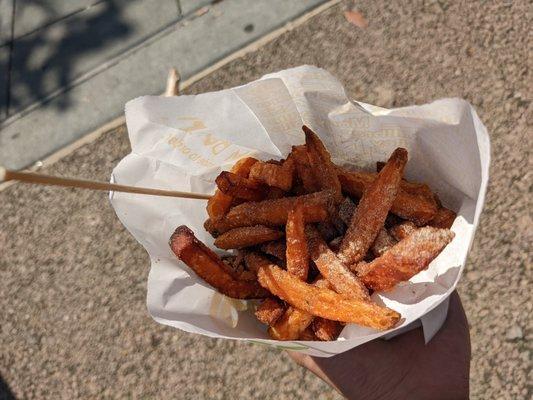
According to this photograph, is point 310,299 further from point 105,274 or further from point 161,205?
point 105,274

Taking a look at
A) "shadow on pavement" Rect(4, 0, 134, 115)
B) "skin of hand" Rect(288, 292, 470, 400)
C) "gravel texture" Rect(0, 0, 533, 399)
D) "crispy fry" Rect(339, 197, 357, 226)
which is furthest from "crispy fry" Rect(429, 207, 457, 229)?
"shadow on pavement" Rect(4, 0, 134, 115)

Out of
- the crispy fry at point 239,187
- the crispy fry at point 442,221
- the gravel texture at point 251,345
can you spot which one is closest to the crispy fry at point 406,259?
the crispy fry at point 442,221

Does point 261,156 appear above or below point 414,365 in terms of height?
above

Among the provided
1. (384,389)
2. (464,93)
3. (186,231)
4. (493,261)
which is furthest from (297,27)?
(384,389)

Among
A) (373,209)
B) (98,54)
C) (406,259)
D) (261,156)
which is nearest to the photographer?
(406,259)

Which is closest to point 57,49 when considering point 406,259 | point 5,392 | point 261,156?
point 5,392

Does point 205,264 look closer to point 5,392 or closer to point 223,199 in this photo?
point 223,199

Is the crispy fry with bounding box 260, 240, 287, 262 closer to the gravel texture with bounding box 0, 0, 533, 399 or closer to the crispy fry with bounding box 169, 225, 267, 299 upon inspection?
the crispy fry with bounding box 169, 225, 267, 299
